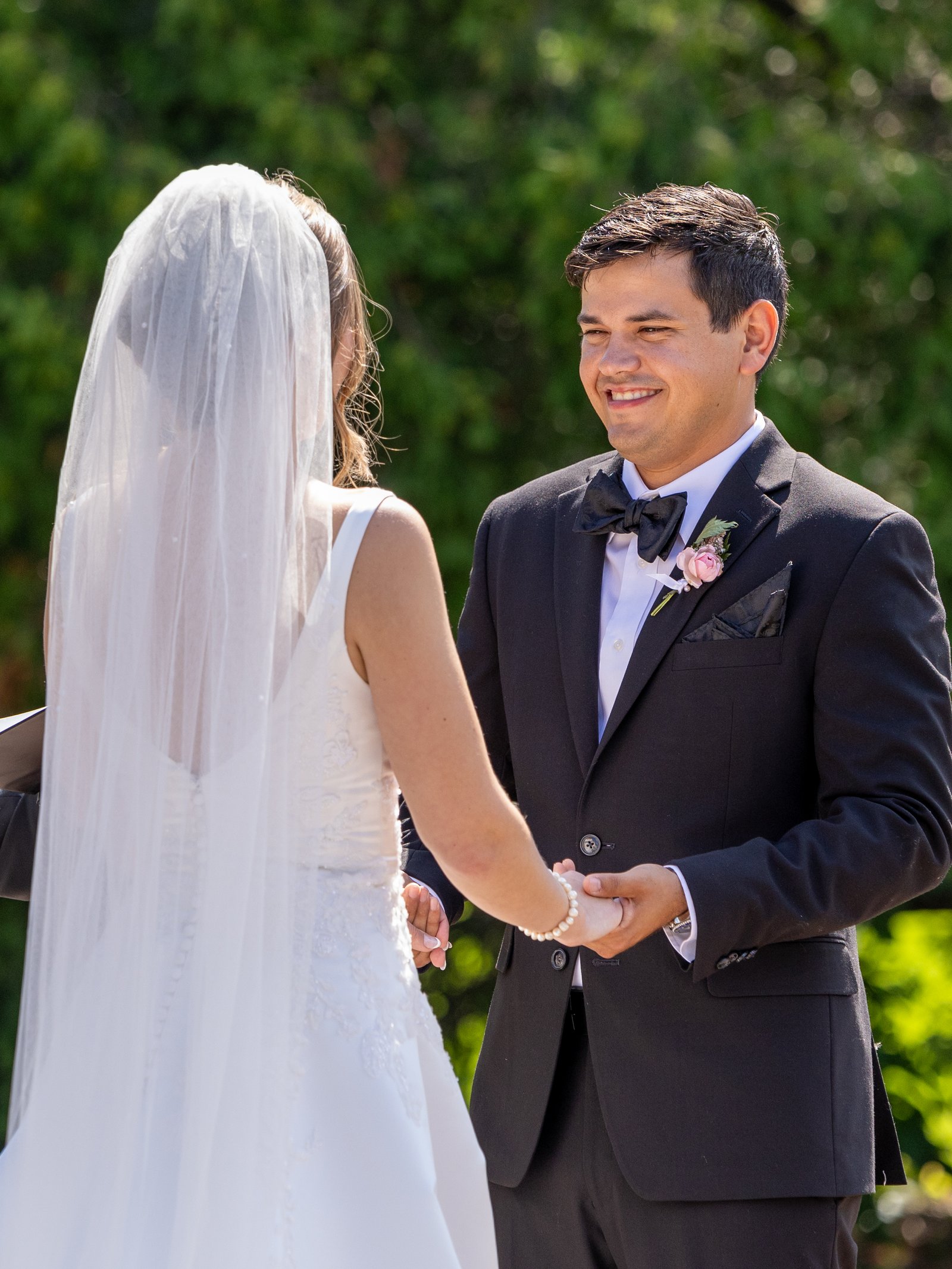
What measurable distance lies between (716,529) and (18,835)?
1.32m

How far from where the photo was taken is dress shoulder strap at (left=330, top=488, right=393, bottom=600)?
216 centimetres

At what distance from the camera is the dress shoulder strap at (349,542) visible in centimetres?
216

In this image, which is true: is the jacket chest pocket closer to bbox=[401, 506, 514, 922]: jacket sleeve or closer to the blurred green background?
bbox=[401, 506, 514, 922]: jacket sleeve

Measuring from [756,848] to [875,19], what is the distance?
166 inches

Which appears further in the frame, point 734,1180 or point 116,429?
point 734,1180

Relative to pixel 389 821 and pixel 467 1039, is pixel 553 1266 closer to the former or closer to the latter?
pixel 389 821

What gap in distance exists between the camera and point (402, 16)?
5.85 metres

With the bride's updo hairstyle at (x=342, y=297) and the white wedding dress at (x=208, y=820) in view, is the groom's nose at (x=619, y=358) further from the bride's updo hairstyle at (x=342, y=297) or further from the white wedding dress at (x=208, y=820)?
the white wedding dress at (x=208, y=820)

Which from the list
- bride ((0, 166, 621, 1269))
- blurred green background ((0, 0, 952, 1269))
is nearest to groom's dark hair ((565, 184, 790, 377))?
bride ((0, 166, 621, 1269))

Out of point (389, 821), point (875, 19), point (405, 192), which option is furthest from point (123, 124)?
point (389, 821)

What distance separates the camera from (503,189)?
226 inches

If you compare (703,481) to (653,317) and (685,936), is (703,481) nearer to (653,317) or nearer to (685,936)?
(653,317)

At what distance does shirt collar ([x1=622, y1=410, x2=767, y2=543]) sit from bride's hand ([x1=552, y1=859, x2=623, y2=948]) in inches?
27.9

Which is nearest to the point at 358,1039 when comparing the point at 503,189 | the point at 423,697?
the point at 423,697
